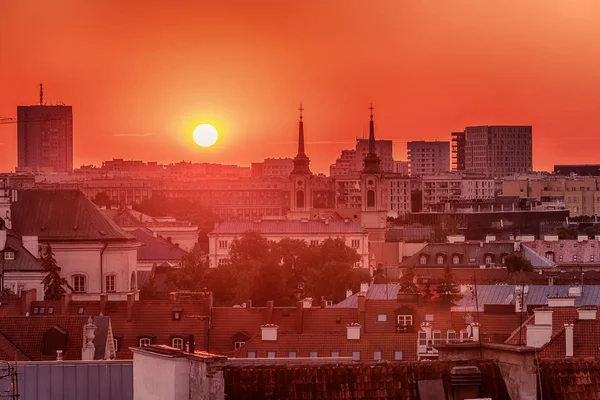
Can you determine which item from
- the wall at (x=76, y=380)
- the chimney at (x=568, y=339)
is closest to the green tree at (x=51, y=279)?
the chimney at (x=568, y=339)

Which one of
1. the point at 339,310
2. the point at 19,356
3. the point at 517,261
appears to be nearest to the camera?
the point at 19,356

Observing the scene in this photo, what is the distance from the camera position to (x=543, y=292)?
289 ft

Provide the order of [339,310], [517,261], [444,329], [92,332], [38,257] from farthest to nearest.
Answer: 1. [517,261]
2. [38,257]
3. [339,310]
4. [444,329]
5. [92,332]

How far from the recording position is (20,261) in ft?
384

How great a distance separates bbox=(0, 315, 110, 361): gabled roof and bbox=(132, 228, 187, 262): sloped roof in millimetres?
96188

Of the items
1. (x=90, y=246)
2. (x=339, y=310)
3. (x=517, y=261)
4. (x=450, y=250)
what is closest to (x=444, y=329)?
(x=339, y=310)

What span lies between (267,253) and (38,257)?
4482 cm

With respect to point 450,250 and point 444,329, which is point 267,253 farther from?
point 444,329

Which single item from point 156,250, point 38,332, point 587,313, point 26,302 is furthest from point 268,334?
point 156,250

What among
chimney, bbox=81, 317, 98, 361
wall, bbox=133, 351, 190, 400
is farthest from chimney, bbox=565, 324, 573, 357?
wall, bbox=133, 351, 190, 400

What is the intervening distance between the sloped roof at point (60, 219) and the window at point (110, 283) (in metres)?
3.00

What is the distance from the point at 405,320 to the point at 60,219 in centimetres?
5298

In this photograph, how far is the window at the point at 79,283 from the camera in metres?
122

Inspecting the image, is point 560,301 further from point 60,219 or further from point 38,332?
point 60,219
